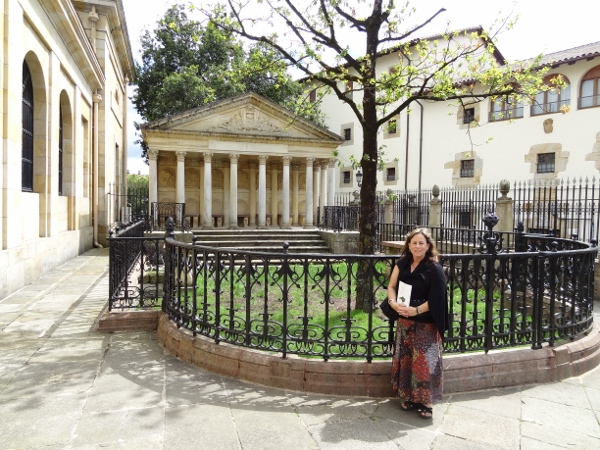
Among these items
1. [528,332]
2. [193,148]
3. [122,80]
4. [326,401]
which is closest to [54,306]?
[326,401]

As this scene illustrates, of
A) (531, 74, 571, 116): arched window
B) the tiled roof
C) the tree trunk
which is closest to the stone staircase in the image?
the tree trunk

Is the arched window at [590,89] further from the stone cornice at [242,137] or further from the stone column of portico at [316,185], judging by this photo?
the stone column of portico at [316,185]

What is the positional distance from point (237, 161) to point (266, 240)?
588 cm

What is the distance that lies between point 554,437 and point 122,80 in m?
26.7

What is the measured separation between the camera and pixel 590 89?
19.0 meters

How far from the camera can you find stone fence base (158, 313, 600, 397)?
372 centimetres

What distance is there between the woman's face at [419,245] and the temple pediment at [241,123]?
15561 mm

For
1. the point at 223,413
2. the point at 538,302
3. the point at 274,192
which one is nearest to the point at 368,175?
the point at 538,302

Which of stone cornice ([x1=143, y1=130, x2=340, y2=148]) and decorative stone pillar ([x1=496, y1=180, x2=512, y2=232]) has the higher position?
stone cornice ([x1=143, y1=130, x2=340, y2=148])

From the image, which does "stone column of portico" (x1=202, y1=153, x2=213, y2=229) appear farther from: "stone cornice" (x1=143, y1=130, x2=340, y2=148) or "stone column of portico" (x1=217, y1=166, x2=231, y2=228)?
"stone column of portico" (x1=217, y1=166, x2=231, y2=228)

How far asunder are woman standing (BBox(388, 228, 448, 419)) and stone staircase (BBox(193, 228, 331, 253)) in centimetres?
1183

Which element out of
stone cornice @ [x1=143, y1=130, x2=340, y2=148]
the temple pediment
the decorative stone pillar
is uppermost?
the temple pediment

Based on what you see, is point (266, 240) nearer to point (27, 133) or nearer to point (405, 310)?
point (27, 133)

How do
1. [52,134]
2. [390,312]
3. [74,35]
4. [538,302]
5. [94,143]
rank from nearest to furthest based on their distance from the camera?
[390,312] < [538,302] < [52,134] < [74,35] < [94,143]
